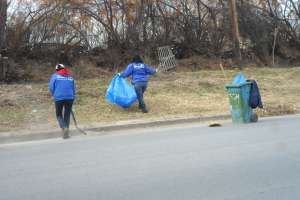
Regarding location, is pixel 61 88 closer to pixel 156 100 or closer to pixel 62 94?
pixel 62 94

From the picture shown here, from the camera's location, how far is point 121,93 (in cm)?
1462

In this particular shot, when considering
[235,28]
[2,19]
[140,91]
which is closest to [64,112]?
[140,91]

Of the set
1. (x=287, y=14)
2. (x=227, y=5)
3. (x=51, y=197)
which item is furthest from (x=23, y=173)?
(x=287, y=14)

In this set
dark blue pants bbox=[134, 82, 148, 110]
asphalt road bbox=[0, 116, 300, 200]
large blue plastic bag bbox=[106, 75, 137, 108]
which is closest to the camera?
asphalt road bbox=[0, 116, 300, 200]

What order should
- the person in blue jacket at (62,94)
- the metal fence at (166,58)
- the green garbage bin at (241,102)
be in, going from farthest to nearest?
1. the metal fence at (166,58)
2. the green garbage bin at (241,102)
3. the person in blue jacket at (62,94)

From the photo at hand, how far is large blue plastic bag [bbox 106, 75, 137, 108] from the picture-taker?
14516mm

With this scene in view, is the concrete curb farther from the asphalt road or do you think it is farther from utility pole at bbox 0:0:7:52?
utility pole at bbox 0:0:7:52

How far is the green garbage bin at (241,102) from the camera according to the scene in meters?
13.0

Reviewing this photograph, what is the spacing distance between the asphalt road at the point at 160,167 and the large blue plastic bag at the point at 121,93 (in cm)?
306

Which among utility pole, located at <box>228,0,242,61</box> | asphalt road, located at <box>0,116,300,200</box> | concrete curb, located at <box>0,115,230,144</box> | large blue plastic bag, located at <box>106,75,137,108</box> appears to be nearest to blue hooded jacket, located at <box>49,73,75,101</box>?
concrete curb, located at <box>0,115,230,144</box>

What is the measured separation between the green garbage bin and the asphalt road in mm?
1527

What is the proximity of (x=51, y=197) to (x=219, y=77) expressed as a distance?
15113 millimetres

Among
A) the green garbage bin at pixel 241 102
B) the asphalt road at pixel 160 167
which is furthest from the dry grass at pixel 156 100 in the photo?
the asphalt road at pixel 160 167

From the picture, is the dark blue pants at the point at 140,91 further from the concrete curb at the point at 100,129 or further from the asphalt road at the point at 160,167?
the asphalt road at the point at 160,167
